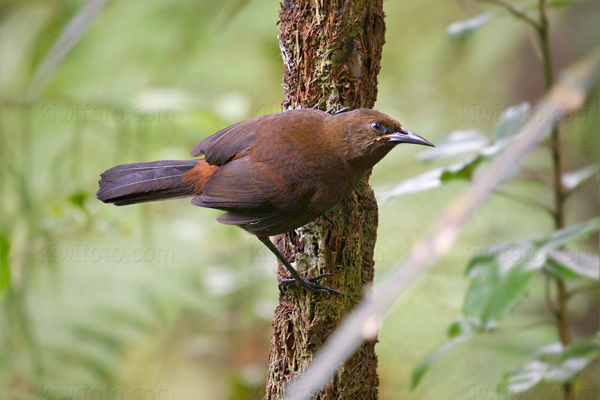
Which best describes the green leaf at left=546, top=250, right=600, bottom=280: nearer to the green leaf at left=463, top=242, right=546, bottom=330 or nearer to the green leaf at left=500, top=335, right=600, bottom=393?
the green leaf at left=463, top=242, right=546, bottom=330

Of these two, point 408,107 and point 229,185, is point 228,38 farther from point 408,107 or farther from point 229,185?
point 229,185

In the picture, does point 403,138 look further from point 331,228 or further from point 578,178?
point 578,178

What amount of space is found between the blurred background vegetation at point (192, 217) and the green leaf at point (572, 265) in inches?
58.6

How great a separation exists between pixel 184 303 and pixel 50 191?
135cm

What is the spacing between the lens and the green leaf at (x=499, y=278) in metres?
2.14

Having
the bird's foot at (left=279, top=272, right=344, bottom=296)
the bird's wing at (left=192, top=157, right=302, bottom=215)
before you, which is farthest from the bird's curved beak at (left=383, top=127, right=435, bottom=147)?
the bird's foot at (left=279, top=272, right=344, bottom=296)

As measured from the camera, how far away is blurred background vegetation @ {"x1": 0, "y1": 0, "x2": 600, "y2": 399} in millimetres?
3875

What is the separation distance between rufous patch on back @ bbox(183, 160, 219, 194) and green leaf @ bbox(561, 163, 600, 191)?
63.1 inches

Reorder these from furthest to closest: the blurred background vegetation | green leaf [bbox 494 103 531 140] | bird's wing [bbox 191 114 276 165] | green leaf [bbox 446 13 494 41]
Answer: the blurred background vegetation
green leaf [bbox 446 13 494 41]
green leaf [bbox 494 103 531 140]
bird's wing [bbox 191 114 276 165]

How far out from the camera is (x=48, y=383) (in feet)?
13.4

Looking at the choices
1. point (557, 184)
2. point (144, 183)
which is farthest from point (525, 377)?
point (144, 183)

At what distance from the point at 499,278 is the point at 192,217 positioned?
10.5ft

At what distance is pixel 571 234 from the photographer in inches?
84.5

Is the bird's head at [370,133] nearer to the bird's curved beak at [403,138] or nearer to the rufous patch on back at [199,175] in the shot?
the bird's curved beak at [403,138]
